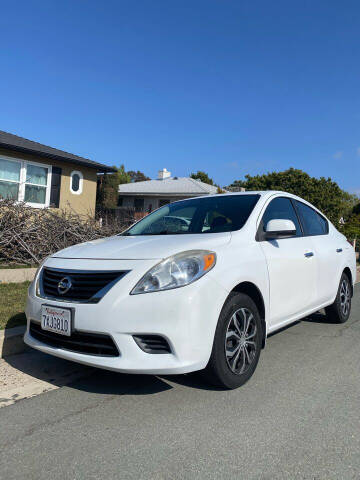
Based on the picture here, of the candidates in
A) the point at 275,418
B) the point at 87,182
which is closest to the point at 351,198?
the point at 87,182

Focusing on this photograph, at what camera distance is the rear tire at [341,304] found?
529cm

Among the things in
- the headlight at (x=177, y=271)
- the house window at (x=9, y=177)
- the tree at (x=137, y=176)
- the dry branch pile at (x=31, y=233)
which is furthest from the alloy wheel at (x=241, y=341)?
the tree at (x=137, y=176)

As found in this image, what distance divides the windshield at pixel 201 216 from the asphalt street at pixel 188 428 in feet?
4.46

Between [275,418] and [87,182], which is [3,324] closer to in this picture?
[275,418]

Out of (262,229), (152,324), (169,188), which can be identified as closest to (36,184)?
(262,229)

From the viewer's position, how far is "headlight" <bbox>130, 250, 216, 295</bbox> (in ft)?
9.05

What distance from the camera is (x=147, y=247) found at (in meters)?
3.14

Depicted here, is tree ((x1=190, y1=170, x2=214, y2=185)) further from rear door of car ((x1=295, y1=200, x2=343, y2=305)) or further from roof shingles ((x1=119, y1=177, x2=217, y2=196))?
rear door of car ((x1=295, y1=200, x2=343, y2=305))

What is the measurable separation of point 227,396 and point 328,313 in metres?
2.91

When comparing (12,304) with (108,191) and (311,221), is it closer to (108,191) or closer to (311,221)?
(311,221)

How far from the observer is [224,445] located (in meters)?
2.38

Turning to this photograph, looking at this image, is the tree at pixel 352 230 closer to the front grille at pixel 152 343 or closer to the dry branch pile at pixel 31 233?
the dry branch pile at pixel 31 233

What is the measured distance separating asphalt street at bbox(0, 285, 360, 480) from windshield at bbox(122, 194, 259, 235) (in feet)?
4.46

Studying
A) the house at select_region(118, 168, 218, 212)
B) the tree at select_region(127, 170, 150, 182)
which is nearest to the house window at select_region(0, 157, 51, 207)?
the house at select_region(118, 168, 218, 212)
